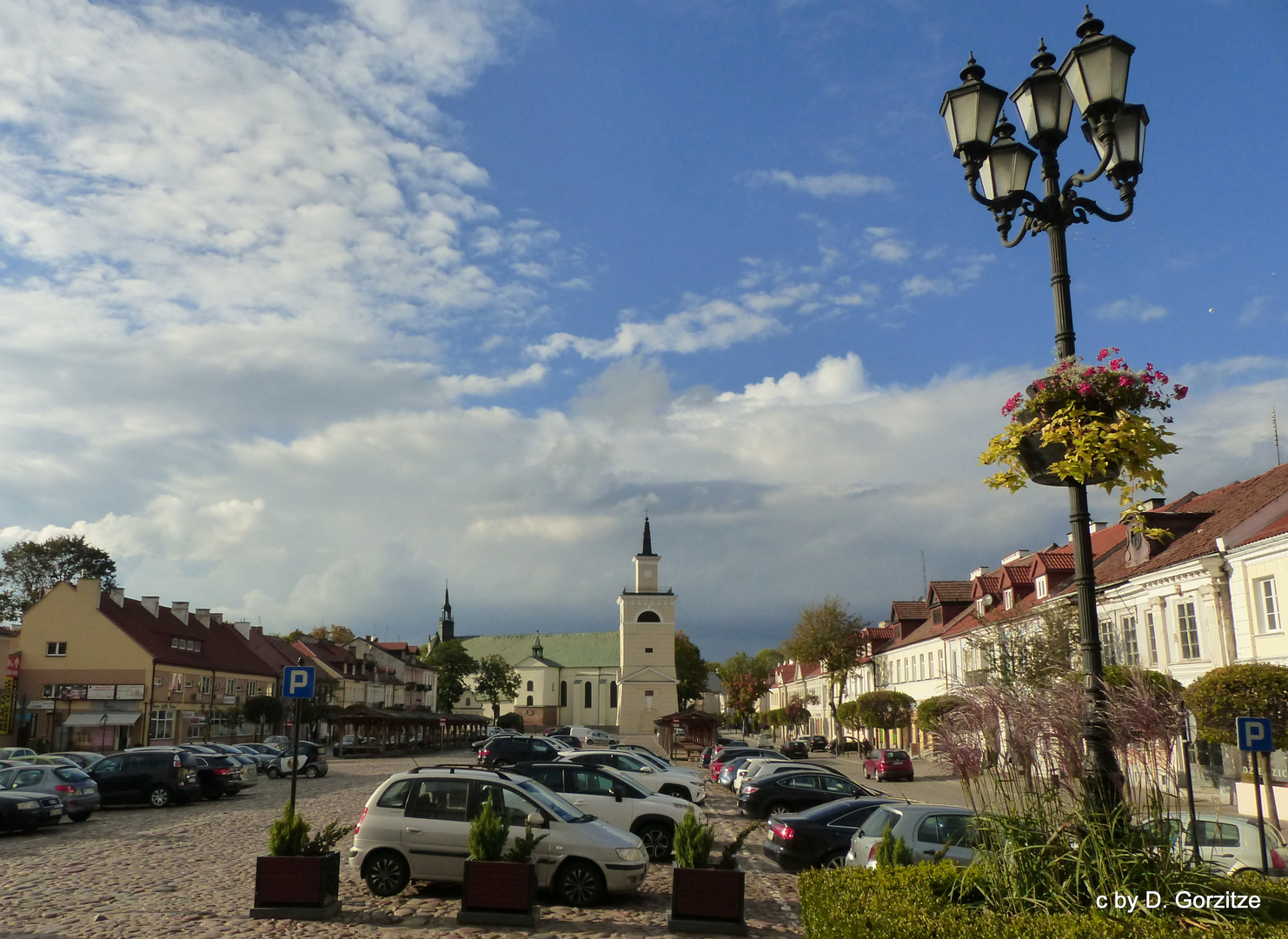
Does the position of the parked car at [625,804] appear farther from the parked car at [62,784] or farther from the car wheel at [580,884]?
the parked car at [62,784]

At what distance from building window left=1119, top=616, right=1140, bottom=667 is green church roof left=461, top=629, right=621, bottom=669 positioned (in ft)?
344

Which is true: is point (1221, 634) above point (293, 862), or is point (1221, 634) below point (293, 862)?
above

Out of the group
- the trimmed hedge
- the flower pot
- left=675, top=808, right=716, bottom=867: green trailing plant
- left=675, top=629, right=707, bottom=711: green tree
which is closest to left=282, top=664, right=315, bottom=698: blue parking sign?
left=675, top=808, right=716, bottom=867: green trailing plant

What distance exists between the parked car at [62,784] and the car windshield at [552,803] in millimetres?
14621

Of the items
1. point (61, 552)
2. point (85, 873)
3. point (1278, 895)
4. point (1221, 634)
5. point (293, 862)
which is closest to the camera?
point (1278, 895)

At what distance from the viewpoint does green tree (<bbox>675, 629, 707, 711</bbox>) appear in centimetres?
12144

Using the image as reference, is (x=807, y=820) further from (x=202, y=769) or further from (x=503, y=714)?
(x=503, y=714)

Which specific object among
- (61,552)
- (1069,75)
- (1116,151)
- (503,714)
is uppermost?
(61,552)

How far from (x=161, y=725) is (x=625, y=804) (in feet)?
162

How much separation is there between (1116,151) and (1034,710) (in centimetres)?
432

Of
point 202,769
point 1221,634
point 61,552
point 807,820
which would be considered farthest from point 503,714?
point 807,820

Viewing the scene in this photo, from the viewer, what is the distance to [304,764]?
38.9 m

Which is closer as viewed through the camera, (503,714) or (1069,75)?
(1069,75)

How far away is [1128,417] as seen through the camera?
23.4 ft
